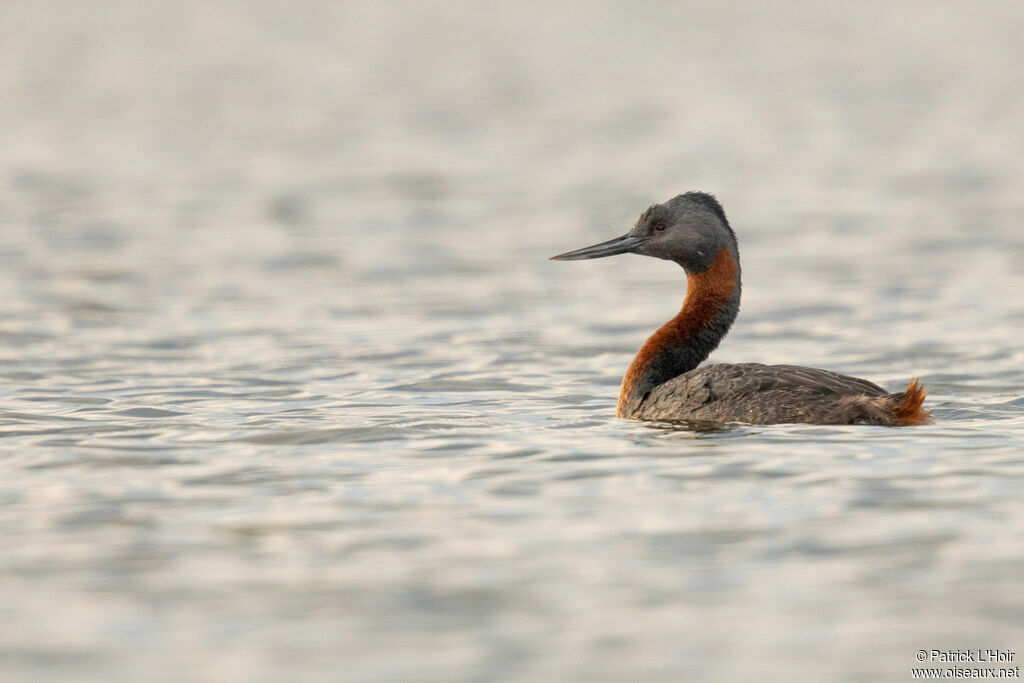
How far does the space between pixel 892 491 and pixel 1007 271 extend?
34.8 ft

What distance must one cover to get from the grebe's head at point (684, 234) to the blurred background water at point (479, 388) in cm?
121

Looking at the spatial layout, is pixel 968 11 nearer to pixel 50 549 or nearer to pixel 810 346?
pixel 810 346

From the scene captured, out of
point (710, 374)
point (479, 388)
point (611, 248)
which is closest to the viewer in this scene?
point (710, 374)

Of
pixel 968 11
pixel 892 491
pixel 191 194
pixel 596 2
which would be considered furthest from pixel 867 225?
pixel 596 2

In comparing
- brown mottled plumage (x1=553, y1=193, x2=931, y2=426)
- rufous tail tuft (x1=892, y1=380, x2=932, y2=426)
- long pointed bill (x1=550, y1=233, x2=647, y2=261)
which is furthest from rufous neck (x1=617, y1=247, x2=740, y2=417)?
rufous tail tuft (x1=892, y1=380, x2=932, y2=426)

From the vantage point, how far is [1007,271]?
62.2 ft

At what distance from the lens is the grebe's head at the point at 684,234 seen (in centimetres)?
1237

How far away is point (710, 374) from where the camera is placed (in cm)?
1136

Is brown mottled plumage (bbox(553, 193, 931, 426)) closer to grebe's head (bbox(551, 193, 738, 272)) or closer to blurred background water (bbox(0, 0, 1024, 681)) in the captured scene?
grebe's head (bbox(551, 193, 738, 272))

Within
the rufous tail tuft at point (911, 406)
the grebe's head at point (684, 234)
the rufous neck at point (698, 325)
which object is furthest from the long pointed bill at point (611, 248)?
the rufous tail tuft at point (911, 406)

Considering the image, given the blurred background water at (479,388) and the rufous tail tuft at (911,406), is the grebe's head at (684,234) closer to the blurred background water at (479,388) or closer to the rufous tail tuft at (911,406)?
the blurred background water at (479,388)

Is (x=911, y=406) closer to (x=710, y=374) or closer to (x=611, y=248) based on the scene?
(x=710, y=374)

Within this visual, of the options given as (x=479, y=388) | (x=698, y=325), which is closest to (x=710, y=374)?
(x=698, y=325)

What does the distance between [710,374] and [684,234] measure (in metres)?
1.44
